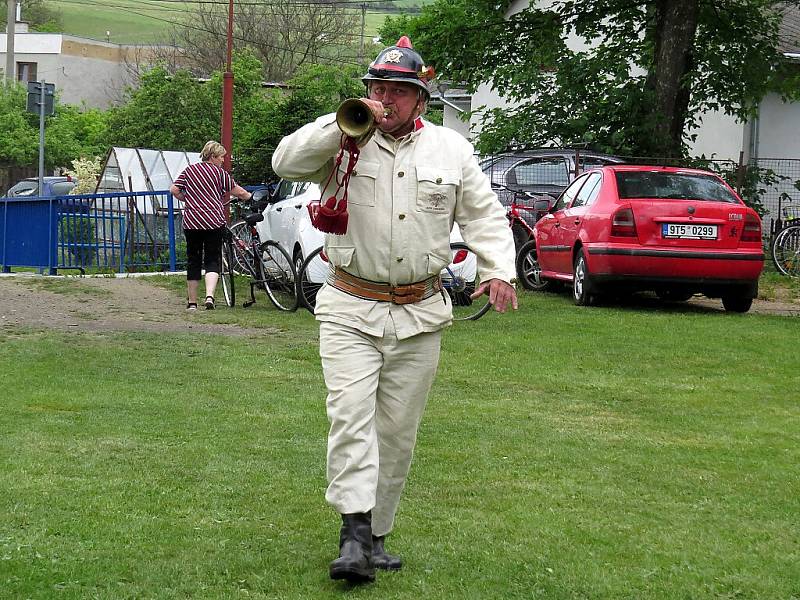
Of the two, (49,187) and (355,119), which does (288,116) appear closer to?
(49,187)

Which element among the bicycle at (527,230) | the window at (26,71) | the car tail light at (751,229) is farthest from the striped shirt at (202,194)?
the window at (26,71)

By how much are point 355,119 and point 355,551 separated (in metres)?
1.47

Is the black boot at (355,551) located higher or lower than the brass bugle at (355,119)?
lower

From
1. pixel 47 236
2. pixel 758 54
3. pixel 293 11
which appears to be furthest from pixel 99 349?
pixel 293 11

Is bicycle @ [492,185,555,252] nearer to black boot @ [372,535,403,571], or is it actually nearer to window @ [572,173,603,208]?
window @ [572,173,603,208]

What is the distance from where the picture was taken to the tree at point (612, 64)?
2112 cm

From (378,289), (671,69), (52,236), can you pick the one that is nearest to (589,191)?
(671,69)

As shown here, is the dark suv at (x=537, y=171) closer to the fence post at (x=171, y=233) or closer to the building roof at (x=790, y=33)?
the fence post at (x=171, y=233)

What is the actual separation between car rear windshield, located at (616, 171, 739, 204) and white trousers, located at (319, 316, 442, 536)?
977 centimetres

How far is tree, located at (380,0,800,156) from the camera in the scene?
21125 mm

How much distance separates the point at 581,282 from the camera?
1490 centimetres

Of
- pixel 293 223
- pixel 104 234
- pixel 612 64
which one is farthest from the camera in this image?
pixel 612 64

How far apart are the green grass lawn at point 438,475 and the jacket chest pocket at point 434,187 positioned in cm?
129

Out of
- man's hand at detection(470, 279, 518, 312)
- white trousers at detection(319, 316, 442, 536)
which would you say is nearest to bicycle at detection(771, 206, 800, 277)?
man's hand at detection(470, 279, 518, 312)
